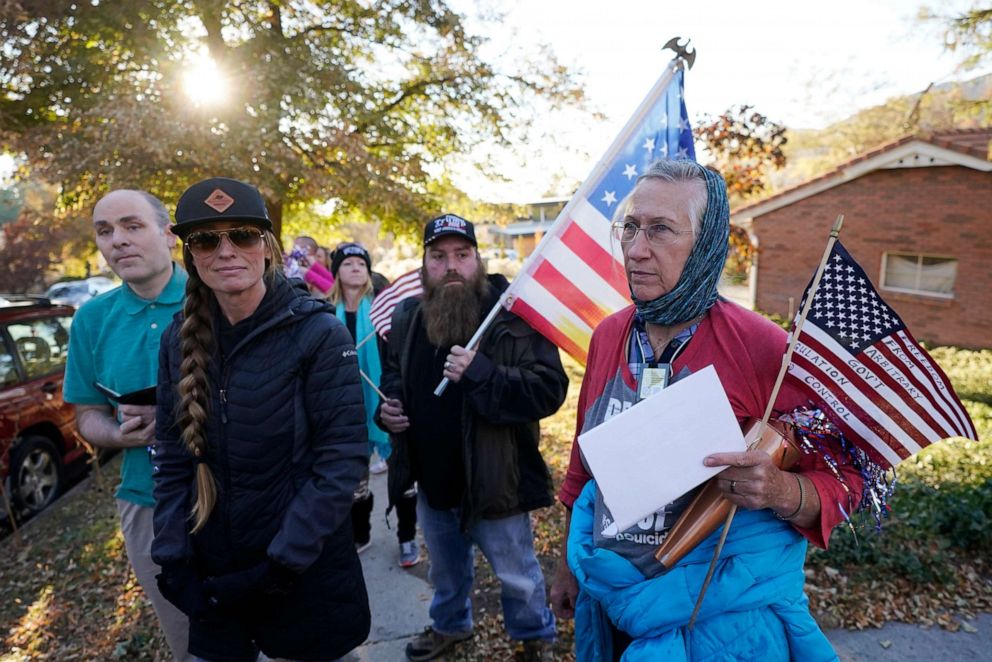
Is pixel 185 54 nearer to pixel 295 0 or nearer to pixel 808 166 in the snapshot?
pixel 295 0

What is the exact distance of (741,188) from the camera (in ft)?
23.2

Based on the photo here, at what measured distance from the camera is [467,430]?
2.60 meters

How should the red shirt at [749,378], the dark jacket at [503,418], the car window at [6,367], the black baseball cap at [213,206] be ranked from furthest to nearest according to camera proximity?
the car window at [6,367], the dark jacket at [503,418], the black baseball cap at [213,206], the red shirt at [749,378]

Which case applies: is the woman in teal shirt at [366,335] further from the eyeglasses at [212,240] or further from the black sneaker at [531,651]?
the eyeglasses at [212,240]

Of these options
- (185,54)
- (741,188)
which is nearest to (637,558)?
(741,188)

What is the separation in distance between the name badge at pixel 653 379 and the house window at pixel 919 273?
1479 centimetres

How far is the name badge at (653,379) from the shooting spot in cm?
157

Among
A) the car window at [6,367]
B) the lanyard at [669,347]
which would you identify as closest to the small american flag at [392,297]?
the lanyard at [669,347]

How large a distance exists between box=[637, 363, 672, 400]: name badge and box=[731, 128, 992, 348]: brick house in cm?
1050

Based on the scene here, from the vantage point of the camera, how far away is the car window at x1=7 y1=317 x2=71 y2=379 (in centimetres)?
544

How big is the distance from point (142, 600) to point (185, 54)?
7.25m

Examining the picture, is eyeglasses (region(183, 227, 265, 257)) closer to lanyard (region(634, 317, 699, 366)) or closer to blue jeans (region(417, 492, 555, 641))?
lanyard (region(634, 317, 699, 366))

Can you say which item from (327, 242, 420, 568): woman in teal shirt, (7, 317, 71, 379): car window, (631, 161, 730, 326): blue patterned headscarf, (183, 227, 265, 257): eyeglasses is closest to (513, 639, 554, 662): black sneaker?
(327, 242, 420, 568): woman in teal shirt

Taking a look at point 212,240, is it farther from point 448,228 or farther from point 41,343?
point 41,343
